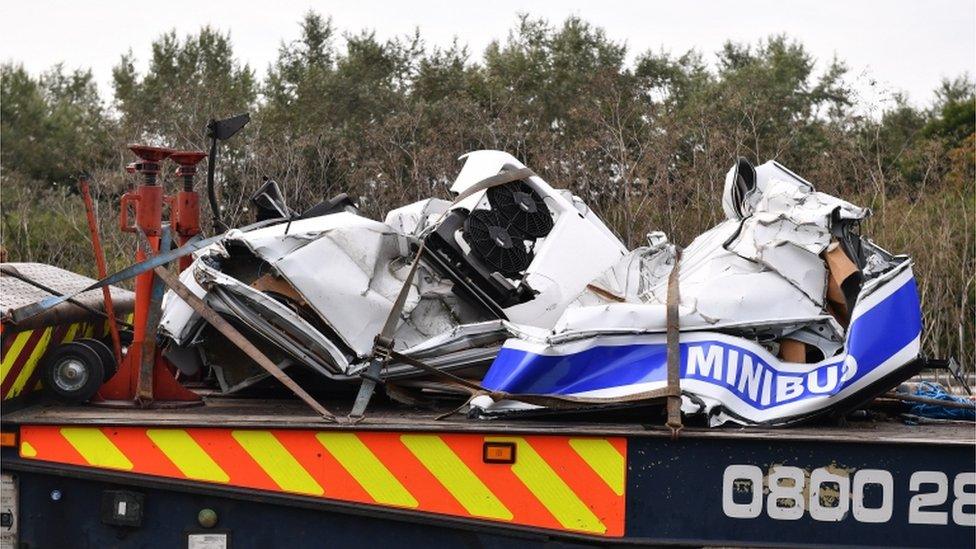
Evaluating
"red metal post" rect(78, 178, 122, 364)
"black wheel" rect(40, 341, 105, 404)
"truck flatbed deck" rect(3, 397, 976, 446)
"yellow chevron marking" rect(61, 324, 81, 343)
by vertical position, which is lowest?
"truck flatbed deck" rect(3, 397, 976, 446)

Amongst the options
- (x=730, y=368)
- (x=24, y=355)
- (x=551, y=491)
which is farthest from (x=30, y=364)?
(x=730, y=368)

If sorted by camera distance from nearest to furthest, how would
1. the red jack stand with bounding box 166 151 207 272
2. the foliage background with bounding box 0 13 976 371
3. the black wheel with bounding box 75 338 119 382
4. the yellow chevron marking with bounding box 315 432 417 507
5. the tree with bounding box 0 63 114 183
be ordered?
the yellow chevron marking with bounding box 315 432 417 507 → the black wheel with bounding box 75 338 119 382 → the red jack stand with bounding box 166 151 207 272 → the foliage background with bounding box 0 13 976 371 → the tree with bounding box 0 63 114 183

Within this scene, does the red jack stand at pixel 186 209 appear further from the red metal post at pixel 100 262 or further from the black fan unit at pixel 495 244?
the black fan unit at pixel 495 244

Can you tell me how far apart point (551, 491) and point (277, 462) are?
83cm

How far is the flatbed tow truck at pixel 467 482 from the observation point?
3.64m

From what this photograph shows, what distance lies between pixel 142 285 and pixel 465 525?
58.3 inches

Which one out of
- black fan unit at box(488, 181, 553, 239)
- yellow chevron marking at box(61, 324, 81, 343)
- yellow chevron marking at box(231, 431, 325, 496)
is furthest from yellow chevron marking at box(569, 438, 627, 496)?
yellow chevron marking at box(61, 324, 81, 343)

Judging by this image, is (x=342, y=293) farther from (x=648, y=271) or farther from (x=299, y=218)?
(x=648, y=271)

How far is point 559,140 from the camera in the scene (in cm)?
1531

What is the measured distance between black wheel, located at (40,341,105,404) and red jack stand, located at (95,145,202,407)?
0.10 meters

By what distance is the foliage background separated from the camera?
40.5 feet

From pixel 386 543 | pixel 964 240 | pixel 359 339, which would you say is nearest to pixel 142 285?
pixel 359 339

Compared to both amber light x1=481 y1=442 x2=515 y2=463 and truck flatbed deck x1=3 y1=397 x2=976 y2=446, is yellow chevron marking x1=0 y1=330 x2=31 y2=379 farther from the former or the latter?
amber light x1=481 y1=442 x2=515 y2=463

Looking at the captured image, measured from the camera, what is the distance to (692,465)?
3.68 m
